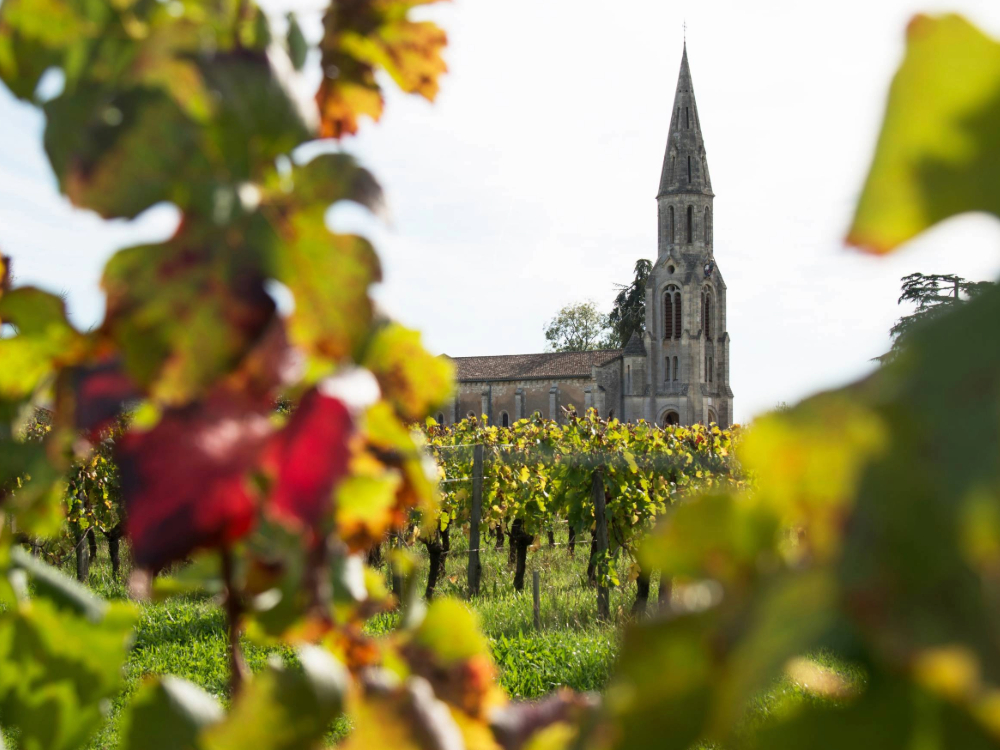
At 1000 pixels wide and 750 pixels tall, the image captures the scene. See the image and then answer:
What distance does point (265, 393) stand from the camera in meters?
0.35

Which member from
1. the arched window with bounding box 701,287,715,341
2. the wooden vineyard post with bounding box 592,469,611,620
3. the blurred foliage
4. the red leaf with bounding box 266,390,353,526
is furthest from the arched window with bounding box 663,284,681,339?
the red leaf with bounding box 266,390,353,526

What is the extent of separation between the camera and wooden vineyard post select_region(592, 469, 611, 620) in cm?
745

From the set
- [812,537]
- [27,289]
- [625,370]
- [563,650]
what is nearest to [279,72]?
[27,289]

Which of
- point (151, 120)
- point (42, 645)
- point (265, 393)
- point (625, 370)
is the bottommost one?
point (42, 645)

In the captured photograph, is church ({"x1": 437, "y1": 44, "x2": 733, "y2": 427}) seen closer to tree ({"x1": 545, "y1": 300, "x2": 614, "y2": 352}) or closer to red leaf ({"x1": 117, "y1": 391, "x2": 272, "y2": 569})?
tree ({"x1": 545, "y1": 300, "x2": 614, "y2": 352})

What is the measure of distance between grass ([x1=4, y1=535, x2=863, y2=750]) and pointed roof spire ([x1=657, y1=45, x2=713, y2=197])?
101ft

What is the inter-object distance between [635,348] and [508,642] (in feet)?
106

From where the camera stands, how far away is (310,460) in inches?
12.4

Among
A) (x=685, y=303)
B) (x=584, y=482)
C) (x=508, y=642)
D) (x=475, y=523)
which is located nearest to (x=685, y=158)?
(x=685, y=303)

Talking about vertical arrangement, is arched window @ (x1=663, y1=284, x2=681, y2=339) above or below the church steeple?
below

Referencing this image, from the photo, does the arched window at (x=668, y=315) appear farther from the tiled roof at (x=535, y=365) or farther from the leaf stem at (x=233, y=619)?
the leaf stem at (x=233, y=619)

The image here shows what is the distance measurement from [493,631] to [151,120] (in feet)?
21.4

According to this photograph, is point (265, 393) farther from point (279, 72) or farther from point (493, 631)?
point (493, 631)

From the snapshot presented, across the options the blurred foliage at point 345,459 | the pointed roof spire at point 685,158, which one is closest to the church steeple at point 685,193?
the pointed roof spire at point 685,158
